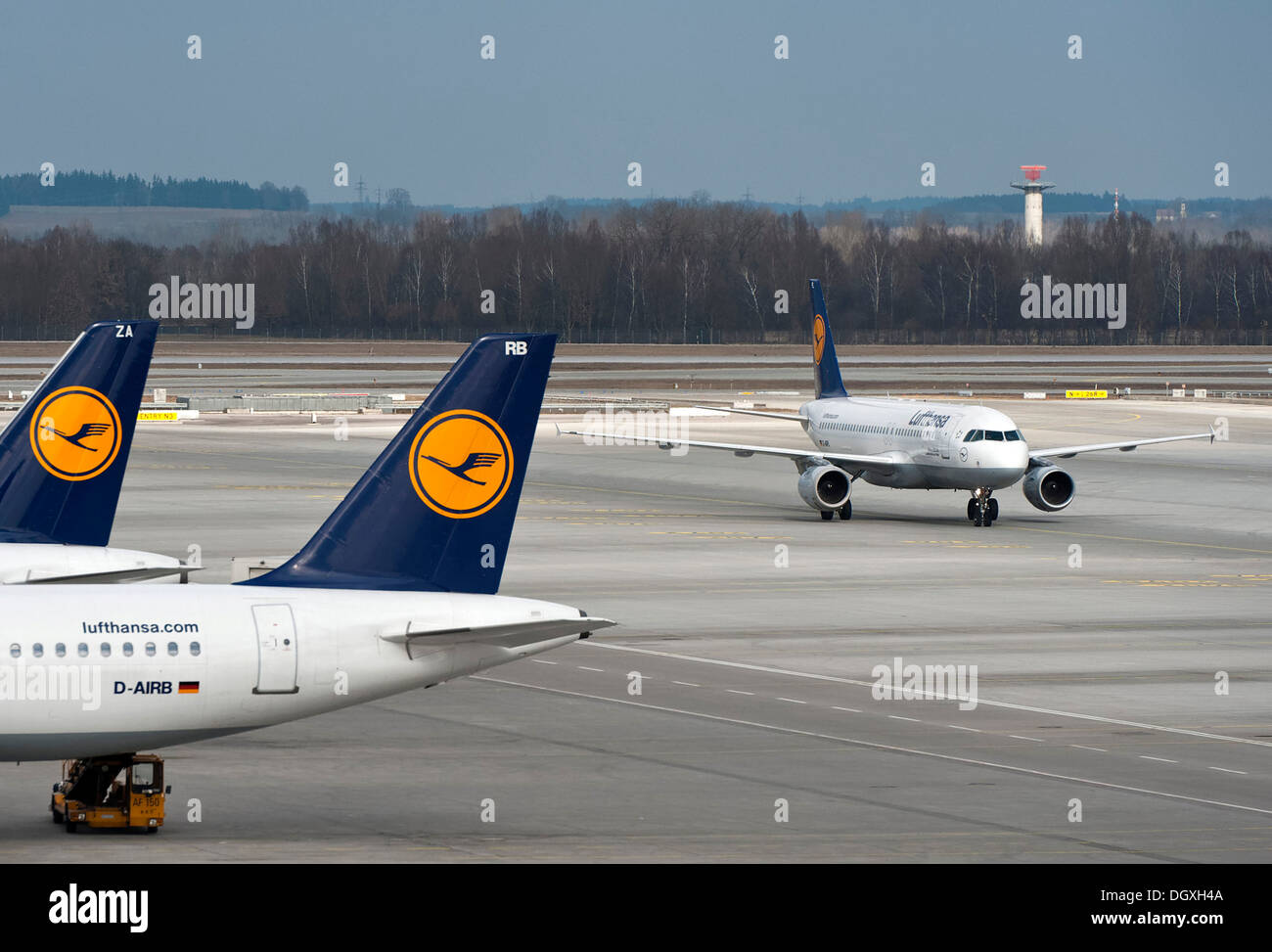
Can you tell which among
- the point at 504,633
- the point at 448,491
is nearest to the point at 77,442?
the point at 448,491

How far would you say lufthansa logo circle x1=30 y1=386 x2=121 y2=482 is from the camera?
2897 cm

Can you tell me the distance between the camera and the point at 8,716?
20.6 meters

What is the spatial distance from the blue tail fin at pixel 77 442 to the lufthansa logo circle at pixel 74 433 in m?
0.01

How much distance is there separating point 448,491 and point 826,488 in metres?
44.9

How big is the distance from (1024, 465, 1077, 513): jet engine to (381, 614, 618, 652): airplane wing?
154ft

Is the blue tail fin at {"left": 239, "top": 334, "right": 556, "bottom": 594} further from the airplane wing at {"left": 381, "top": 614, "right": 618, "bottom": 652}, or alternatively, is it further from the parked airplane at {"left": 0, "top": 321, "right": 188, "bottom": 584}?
the parked airplane at {"left": 0, "top": 321, "right": 188, "bottom": 584}

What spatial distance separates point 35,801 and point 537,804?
6333mm

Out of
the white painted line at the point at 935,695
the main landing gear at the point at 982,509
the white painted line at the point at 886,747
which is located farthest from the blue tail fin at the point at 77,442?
the main landing gear at the point at 982,509

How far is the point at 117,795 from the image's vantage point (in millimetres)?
22312

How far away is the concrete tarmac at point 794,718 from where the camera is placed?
22.6 metres

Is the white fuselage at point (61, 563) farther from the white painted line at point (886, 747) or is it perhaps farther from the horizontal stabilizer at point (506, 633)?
the horizontal stabilizer at point (506, 633)

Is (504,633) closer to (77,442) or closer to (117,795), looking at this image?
(117,795)

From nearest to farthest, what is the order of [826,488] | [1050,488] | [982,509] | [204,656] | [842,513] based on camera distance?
1. [204,656]
2. [982,509]
3. [1050,488]
4. [826,488]
5. [842,513]

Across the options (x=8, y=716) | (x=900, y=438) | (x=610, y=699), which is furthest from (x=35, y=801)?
(x=900, y=438)
